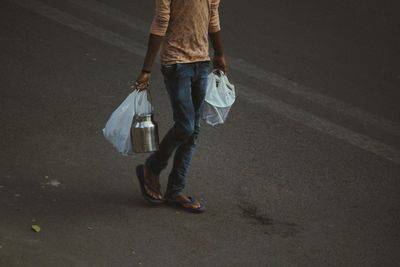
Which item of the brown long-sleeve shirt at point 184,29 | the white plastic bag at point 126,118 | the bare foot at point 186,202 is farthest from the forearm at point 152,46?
the bare foot at point 186,202

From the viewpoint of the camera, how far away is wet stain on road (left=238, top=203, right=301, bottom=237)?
6387 millimetres

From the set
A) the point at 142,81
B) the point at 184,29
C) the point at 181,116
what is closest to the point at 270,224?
the point at 181,116

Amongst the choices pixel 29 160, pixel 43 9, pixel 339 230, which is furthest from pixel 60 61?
pixel 339 230

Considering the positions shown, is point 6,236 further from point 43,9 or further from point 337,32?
point 337,32

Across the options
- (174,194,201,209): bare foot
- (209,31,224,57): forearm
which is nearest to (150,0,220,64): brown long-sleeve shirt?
(209,31,224,57): forearm

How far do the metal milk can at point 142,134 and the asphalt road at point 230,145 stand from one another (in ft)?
1.76

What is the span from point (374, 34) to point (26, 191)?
18.5ft

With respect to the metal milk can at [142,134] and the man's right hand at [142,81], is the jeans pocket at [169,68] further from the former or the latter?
the metal milk can at [142,134]

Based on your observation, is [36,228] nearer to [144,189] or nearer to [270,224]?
[144,189]

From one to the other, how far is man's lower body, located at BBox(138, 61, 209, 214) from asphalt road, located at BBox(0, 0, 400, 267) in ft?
0.64

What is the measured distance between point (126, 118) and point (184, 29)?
0.76m

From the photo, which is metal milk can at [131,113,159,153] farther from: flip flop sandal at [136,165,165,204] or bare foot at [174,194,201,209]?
bare foot at [174,194,201,209]

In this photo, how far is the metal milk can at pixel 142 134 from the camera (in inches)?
245

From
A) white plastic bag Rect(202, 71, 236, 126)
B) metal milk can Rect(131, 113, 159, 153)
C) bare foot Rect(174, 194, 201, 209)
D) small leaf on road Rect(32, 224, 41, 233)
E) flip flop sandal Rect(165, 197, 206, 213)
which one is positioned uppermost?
white plastic bag Rect(202, 71, 236, 126)
